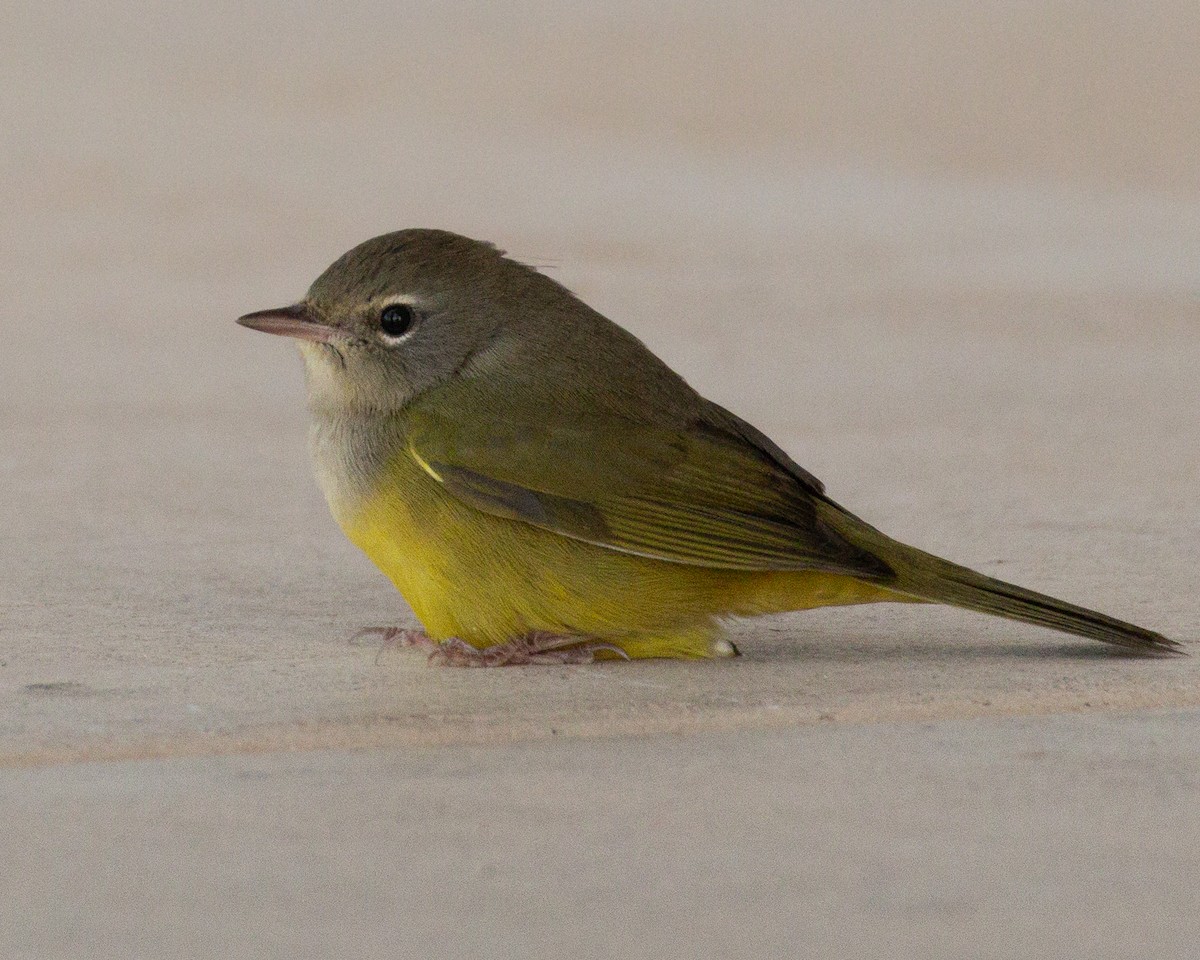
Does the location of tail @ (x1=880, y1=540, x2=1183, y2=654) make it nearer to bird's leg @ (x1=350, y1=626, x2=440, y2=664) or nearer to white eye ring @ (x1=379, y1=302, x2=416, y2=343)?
bird's leg @ (x1=350, y1=626, x2=440, y2=664)

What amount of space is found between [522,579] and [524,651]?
0.20 metres

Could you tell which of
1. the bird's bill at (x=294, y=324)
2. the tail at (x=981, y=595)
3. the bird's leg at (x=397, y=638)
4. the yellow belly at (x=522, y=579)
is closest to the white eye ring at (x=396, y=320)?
the bird's bill at (x=294, y=324)

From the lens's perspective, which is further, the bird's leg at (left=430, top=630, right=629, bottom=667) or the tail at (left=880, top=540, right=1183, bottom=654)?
the bird's leg at (left=430, top=630, right=629, bottom=667)

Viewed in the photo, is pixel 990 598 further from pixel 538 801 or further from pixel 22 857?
pixel 22 857

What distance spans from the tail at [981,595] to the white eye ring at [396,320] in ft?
3.87

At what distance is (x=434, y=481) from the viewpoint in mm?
4375

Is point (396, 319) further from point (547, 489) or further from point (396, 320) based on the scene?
point (547, 489)

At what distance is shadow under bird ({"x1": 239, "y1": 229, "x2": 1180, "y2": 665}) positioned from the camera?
431cm

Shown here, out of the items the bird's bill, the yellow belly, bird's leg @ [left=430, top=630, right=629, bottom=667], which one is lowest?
bird's leg @ [left=430, top=630, right=629, bottom=667]

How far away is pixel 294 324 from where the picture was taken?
4.64 metres

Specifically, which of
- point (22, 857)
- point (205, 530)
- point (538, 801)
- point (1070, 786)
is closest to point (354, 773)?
point (538, 801)

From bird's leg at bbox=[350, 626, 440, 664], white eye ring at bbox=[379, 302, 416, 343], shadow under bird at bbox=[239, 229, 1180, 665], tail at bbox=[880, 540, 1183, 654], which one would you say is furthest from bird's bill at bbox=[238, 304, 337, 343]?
tail at bbox=[880, 540, 1183, 654]

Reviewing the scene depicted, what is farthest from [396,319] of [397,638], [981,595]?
[981,595]

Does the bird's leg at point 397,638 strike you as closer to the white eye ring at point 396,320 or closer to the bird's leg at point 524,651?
the bird's leg at point 524,651
